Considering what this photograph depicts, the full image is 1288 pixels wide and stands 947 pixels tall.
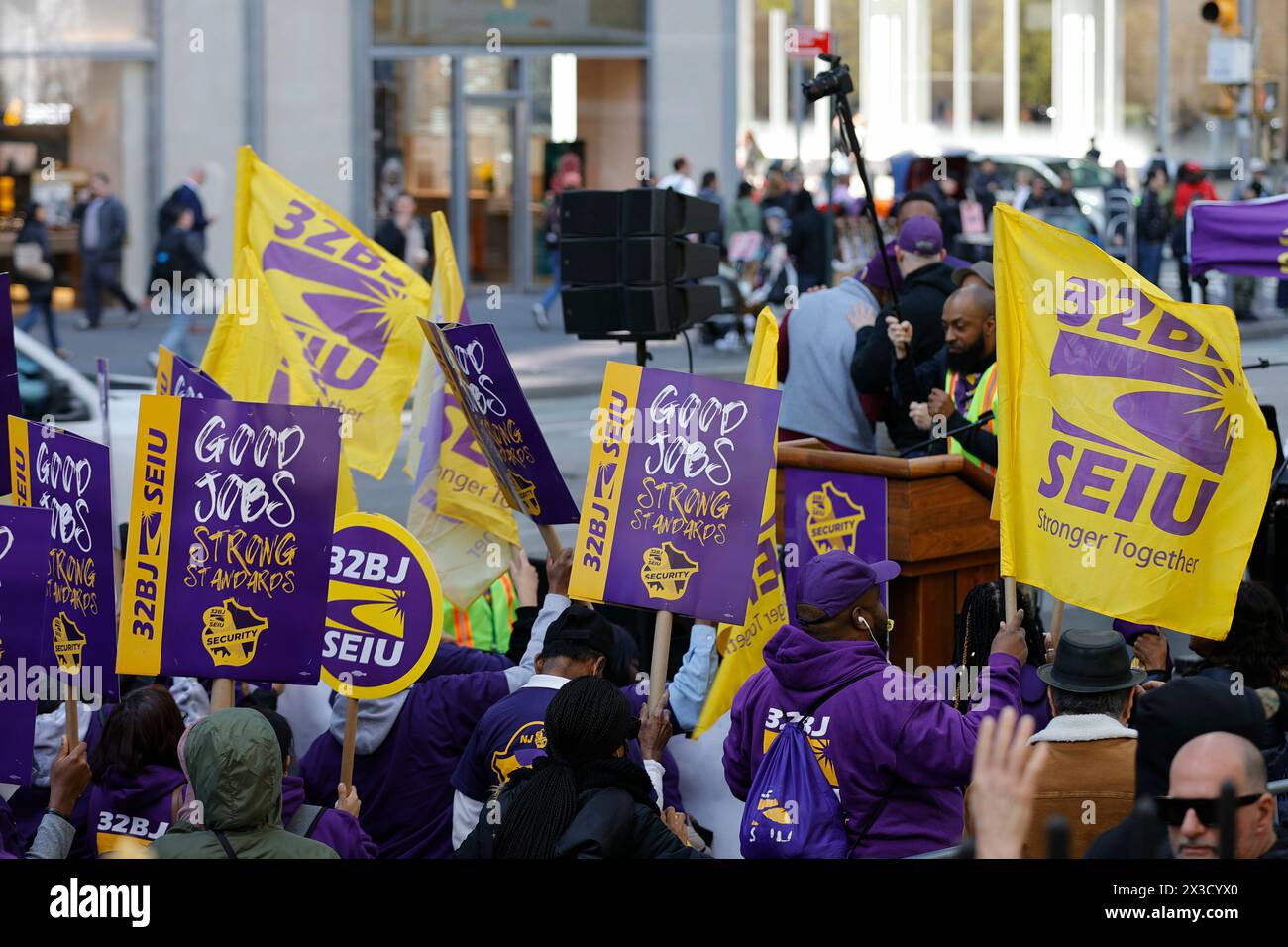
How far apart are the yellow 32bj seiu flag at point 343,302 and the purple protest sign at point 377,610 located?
8.25 feet

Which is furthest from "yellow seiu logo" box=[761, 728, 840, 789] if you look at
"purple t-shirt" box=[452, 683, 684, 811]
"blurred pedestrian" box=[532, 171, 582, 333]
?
"blurred pedestrian" box=[532, 171, 582, 333]

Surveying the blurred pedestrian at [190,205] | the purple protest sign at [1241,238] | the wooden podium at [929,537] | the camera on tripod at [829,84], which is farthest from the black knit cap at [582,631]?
the blurred pedestrian at [190,205]

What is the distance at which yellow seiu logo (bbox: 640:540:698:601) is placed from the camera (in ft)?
18.9

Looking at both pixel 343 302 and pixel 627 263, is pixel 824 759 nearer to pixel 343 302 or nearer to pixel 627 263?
pixel 343 302

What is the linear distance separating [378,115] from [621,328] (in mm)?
16593

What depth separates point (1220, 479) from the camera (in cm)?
562

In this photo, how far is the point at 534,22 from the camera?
2627cm

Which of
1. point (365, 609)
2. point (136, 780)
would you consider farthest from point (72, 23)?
point (136, 780)

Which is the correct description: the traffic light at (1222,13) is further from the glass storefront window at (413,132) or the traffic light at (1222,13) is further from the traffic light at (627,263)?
the traffic light at (627,263)

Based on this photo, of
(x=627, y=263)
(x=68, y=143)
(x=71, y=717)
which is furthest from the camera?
(x=68, y=143)

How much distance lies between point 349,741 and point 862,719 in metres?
1.49

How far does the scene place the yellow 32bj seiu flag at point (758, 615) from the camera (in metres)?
6.02

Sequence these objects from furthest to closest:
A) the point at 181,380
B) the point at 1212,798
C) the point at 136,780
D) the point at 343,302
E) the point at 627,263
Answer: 1. the point at 627,263
2. the point at 343,302
3. the point at 181,380
4. the point at 136,780
5. the point at 1212,798
